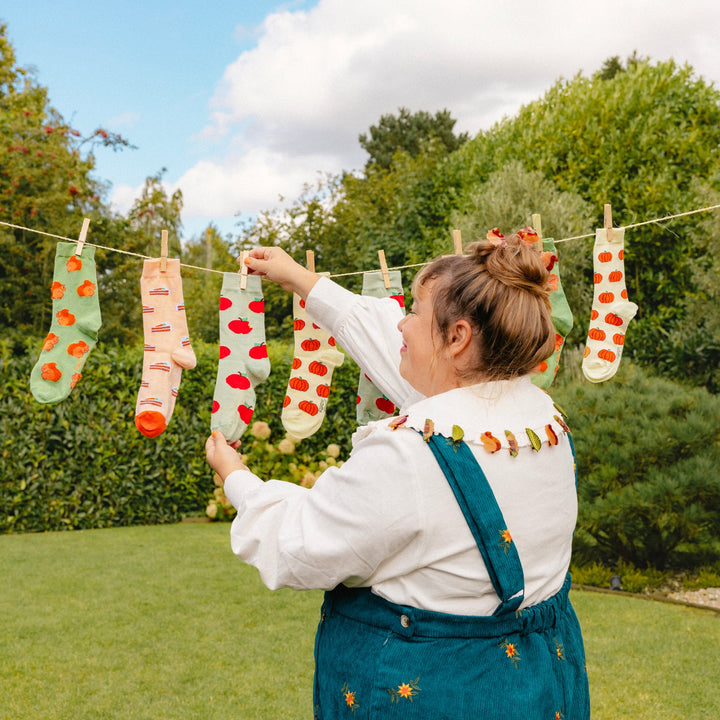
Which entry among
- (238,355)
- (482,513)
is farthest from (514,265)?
(238,355)

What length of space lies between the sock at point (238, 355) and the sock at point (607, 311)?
1.34 meters

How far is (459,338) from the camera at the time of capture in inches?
51.4

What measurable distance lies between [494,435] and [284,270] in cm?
96

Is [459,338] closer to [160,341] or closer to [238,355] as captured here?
[238,355]

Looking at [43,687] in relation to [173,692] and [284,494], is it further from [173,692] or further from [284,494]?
[284,494]

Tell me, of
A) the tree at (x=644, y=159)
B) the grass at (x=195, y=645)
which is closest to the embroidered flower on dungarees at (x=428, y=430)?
the grass at (x=195, y=645)

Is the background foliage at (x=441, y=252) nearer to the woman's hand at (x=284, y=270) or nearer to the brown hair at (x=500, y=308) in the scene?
the woman's hand at (x=284, y=270)

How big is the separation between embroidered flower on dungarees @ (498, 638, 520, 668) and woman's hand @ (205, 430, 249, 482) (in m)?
0.57

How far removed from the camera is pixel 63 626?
4504mm

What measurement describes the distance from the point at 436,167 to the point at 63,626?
32.2ft

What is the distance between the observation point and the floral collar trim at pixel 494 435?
3.97 feet

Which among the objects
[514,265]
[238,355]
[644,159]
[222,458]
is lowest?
[222,458]

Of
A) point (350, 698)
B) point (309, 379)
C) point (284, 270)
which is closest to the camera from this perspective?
point (350, 698)

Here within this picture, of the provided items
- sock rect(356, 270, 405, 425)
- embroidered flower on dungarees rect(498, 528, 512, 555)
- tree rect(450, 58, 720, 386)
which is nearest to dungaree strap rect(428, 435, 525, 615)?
embroidered flower on dungarees rect(498, 528, 512, 555)
